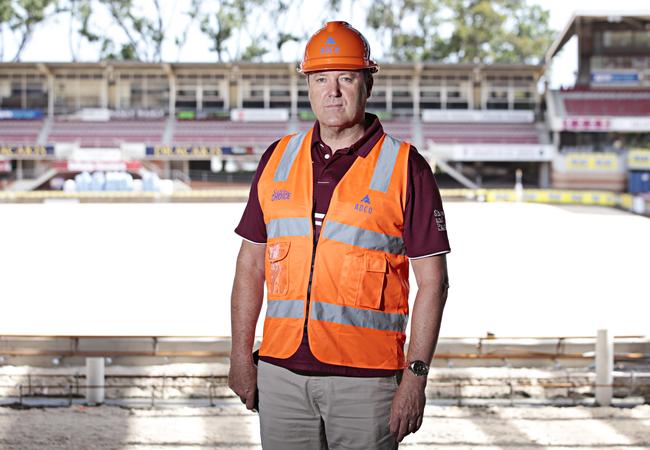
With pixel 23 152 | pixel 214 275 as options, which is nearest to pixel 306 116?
pixel 23 152

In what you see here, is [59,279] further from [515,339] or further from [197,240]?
[515,339]

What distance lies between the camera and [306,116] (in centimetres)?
4562

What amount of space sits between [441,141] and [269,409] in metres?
41.5

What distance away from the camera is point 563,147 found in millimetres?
41469

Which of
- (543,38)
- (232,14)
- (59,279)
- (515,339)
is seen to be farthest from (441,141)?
(515,339)

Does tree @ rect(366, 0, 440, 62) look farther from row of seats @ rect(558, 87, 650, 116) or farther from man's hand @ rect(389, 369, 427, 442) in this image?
man's hand @ rect(389, 369, 427, 442)

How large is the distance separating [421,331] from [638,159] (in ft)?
125

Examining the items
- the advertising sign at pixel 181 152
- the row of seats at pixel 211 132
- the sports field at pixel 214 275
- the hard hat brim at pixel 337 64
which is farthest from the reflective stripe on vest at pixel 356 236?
the row of seats at pixel 211 132

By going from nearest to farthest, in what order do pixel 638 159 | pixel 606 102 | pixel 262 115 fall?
1. pixel 638 159
2. pixel 606 102
3. pixel 262 115

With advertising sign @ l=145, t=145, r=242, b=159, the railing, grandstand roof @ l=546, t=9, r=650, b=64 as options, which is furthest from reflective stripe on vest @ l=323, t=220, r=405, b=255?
grandstand roof @ l=546, t=9, r=650, b=64

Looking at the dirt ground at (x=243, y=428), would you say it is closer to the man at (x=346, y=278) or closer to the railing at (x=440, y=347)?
the railing at (x=440, y=347)

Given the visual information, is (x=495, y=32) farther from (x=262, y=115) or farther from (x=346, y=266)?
(x=346, y=266)

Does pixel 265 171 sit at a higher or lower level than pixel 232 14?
lower

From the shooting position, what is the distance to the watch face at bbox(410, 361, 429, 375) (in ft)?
8.38
